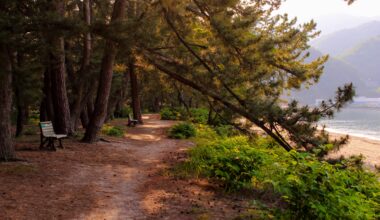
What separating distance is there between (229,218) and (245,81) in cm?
489

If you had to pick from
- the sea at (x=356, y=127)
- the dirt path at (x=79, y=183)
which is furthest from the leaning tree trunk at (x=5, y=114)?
the sea at (x=356, y=127)

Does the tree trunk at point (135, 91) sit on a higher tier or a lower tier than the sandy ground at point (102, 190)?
higher

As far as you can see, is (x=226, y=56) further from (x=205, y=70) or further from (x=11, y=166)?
(x=11, y=166)

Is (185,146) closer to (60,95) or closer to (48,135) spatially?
(60,95)

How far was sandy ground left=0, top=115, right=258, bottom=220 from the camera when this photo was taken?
5836mm

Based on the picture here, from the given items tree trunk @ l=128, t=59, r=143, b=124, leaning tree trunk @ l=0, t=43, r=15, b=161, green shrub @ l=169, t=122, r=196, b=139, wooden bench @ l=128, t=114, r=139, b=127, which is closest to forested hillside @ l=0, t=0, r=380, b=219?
leaning tree trunk @ l=0, t=43, r=15, b=161

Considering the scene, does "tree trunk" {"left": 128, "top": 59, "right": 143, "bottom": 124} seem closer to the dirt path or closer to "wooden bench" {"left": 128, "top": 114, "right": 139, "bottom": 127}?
"wooden bench" {"left": 128, "top": 114, "right": 139, "bottom": 127}

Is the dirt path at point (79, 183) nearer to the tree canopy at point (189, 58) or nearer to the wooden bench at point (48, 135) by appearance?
the wooden bench at point (48, 135)

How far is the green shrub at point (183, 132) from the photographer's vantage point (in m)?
16.6

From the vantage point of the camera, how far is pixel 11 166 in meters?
8.23

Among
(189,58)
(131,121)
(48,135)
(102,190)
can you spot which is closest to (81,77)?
(48,135)

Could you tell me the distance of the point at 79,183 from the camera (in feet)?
25.1

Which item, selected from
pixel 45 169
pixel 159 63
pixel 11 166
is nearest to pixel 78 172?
pixel 45 169

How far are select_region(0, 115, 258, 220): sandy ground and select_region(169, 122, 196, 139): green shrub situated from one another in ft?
18.0
